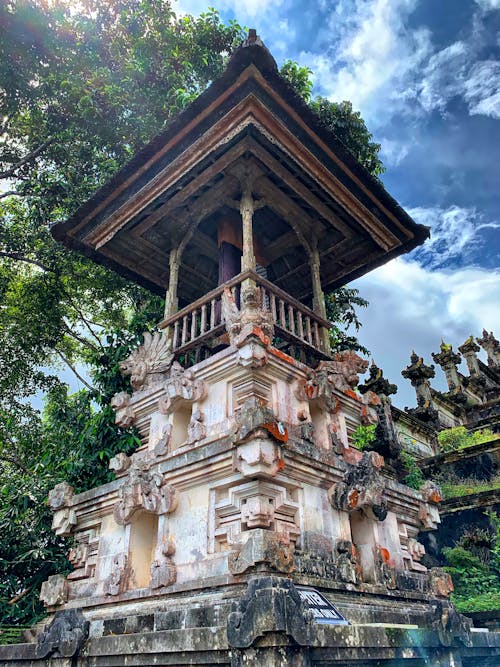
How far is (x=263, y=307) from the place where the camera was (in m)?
6.24

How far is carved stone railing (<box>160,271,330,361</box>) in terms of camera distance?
654 cm

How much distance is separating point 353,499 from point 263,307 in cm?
257

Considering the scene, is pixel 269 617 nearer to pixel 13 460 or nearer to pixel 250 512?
pixel 250 512

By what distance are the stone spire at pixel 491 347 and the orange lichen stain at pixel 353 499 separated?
24.1 meters

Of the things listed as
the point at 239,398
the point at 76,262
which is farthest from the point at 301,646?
the point at 76,262

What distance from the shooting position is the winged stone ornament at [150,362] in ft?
22.9

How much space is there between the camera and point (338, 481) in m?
5.75

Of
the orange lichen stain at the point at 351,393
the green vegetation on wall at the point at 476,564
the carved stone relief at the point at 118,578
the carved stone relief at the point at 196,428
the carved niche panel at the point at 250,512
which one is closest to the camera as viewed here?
the carved niche panel at the point at 250,512

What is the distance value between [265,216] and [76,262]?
6025 mm

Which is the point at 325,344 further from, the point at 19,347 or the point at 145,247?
the point at 19,347

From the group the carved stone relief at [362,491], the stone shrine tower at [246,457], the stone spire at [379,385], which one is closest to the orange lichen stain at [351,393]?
the stone shrine tower at [246,457]

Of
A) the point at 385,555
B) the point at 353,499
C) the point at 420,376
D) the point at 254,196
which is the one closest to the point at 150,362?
the point at 254,196

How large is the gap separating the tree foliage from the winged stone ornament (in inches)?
69.1

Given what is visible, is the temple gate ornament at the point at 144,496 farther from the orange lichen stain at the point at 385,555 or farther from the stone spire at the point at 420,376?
the stone spire at the point at 420,376
